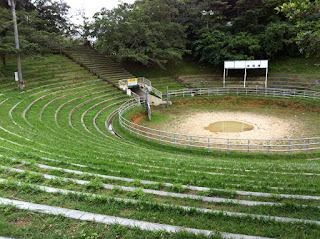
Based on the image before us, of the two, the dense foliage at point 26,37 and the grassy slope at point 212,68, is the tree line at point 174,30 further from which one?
the dense foliage at point 26,37

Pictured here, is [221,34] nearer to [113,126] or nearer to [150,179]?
[113,126]

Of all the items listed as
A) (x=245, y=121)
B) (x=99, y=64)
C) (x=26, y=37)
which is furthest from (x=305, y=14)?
(x=99, y=64)

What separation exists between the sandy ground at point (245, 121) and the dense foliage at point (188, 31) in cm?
1263

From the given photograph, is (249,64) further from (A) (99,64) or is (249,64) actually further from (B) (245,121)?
(A) (99,64)

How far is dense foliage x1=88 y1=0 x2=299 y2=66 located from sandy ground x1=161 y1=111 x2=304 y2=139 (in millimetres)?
12627

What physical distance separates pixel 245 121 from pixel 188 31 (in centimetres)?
2619

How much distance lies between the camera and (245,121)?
22328mm

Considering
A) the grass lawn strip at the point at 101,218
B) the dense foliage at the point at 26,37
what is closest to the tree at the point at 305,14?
the grass lawn strip at the point at 101,218

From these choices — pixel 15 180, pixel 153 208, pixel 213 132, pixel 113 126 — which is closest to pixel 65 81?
pixel 113 126

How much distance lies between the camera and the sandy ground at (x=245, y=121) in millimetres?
18359

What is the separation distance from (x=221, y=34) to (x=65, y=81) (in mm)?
24127

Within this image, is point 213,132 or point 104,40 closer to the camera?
point 213,132

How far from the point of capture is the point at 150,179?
257 inches

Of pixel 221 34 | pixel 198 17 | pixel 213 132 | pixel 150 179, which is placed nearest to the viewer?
pixel 150 179
